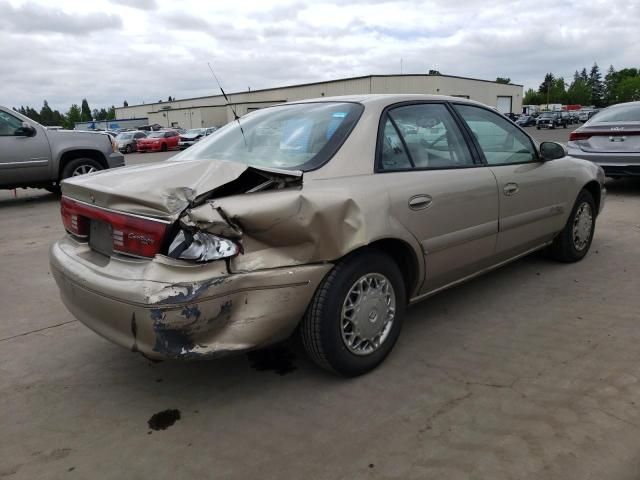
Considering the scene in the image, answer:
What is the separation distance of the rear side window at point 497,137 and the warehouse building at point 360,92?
135 ft

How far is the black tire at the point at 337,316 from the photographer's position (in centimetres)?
262

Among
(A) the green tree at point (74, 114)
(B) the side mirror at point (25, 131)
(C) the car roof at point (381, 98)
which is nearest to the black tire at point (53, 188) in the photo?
(B) the side mirror at point (25, 131)

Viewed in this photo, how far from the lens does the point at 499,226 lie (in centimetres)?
370

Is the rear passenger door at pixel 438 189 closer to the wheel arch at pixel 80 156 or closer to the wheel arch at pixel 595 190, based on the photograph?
the wheel arch at pixel 595 190

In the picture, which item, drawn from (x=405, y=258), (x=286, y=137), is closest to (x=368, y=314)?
(x=405, y=258)

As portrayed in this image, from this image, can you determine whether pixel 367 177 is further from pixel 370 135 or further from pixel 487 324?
pixel 487 324

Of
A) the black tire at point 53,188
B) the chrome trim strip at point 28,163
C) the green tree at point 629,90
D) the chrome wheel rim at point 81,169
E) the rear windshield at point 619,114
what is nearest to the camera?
the rear windshield at point 619,114

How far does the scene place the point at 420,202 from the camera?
3029mm

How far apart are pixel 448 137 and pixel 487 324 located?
1304 mm

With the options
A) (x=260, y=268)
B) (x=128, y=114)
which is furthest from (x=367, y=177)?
(x=128, y=114)

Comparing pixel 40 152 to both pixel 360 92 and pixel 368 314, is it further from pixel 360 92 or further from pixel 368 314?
pixel 360 92

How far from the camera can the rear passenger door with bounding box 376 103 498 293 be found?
301cm

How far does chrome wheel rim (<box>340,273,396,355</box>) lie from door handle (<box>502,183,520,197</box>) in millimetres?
1321

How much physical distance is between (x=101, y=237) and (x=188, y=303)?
29.6 inches
